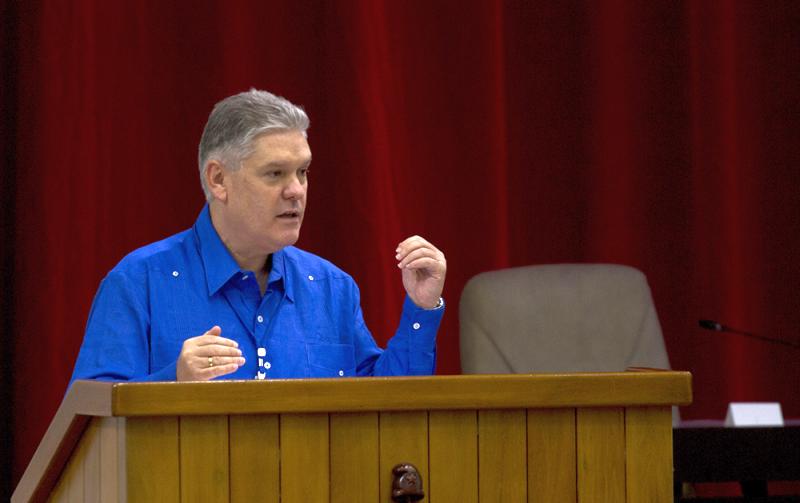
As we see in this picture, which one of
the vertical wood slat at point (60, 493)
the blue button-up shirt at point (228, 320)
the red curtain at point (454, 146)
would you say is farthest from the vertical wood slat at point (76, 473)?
the red curtain at point (454, 146)

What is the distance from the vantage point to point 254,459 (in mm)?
1645

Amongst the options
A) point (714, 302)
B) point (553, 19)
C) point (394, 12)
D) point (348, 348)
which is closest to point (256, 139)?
point (348, 348)

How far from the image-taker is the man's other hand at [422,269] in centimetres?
226

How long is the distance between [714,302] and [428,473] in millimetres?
2616

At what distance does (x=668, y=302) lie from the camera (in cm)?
411

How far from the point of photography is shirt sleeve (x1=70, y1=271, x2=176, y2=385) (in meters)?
2.29

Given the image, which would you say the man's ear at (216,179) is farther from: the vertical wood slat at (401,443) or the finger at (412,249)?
the vertical wood slat at (401,443)

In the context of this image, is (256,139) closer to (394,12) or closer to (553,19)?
(394,12)

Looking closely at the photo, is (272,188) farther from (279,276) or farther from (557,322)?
(557,322)

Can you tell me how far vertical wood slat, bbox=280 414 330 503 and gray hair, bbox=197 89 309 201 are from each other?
2.84 ft

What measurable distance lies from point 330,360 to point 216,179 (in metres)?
0.42

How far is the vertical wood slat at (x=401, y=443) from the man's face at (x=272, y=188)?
0.79 m

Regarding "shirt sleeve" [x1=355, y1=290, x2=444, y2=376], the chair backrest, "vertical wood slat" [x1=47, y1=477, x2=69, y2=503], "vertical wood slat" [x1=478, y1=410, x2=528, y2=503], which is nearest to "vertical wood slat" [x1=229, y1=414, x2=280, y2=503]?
"vertical wood slat" [x1=478, y1=410, x2=528, y2=503]

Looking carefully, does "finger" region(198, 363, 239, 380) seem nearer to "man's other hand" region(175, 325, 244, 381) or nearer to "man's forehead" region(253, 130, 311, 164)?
"man's other hand" region(175, 325, 244, 381)
